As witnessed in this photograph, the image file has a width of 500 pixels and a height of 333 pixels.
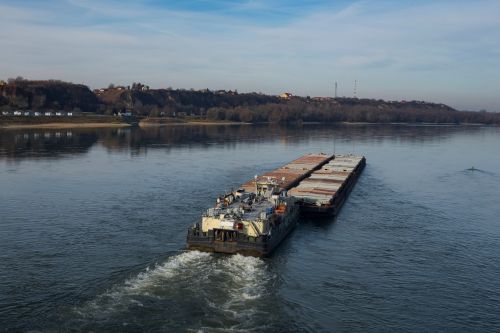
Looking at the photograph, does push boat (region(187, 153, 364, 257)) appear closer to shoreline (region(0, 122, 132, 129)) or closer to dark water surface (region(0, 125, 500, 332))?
dark water surface (region(0, 125, 500, 332))

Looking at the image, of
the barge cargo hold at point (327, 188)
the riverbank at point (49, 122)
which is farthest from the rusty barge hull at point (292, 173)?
the riverbank at point (49, 122)

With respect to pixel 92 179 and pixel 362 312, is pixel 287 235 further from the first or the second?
pixel 92 179

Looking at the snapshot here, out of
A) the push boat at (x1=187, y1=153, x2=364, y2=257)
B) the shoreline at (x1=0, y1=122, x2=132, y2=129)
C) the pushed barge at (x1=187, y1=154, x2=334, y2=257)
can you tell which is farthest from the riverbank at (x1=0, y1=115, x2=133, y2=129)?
the pushed barge at (x1=187, y1=154, x2=334, y2=257)

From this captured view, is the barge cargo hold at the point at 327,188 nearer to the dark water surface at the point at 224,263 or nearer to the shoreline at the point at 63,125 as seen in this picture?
the dark water surface at the point at 224,263

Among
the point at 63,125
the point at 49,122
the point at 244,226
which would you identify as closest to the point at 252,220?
the point at 244,226

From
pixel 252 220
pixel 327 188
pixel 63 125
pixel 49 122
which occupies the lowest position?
pixel 327 188

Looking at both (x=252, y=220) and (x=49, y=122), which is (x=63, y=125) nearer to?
(x=49, y=122)

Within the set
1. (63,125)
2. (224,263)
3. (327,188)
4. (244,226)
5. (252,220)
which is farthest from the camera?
(63,125)

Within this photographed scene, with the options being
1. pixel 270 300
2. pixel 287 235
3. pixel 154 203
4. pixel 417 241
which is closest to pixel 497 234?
pixel 417 241
